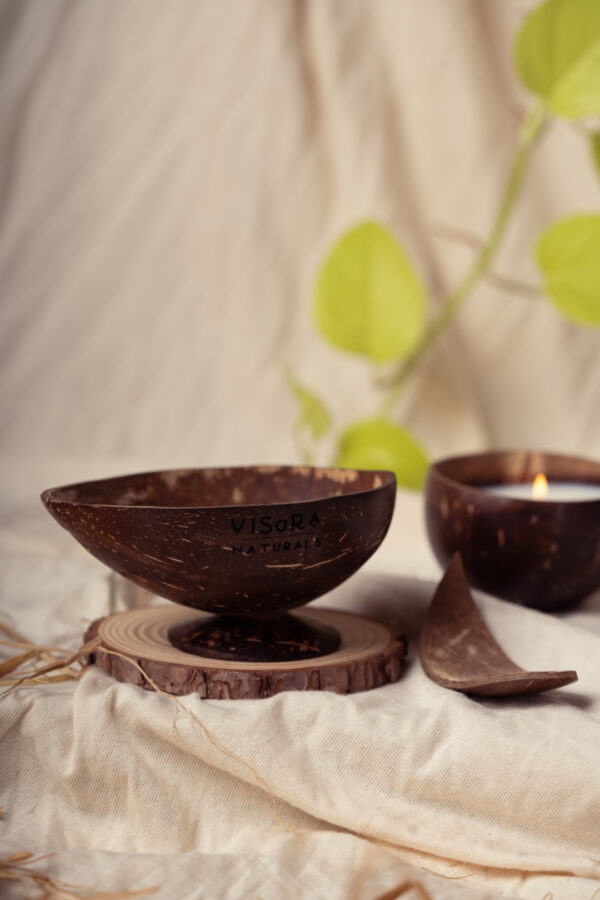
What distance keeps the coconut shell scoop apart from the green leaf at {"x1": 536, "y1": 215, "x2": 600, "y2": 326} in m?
0.48

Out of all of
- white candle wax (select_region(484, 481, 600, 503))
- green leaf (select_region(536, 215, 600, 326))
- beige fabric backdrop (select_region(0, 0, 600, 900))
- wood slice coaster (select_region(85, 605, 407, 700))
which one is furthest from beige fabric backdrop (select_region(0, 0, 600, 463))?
wood slice coaster (select_region(85, 605, 407, 700))

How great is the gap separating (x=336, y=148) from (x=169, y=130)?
0.23m

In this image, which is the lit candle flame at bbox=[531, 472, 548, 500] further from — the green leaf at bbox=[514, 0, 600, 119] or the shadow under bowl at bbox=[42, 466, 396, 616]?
the green leaf at bbox=[514, 0, 600, 119]

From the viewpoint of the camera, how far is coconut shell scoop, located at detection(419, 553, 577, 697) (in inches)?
25.0

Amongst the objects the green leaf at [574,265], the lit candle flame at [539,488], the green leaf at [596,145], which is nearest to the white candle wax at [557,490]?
the lit candle flame at [539,488]

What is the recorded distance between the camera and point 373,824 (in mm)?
577

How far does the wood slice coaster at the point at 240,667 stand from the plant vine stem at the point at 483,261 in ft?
2.39

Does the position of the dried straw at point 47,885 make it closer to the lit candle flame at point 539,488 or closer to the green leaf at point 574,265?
the lit candle flame at point 539,488

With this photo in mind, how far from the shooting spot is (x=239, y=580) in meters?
0.63

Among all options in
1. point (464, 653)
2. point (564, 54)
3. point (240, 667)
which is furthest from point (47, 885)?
point (564, 54)

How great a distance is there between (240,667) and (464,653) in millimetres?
167

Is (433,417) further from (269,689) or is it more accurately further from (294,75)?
A: (269,689)

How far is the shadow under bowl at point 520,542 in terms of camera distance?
80cm

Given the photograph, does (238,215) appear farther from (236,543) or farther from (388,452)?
(236,543)
